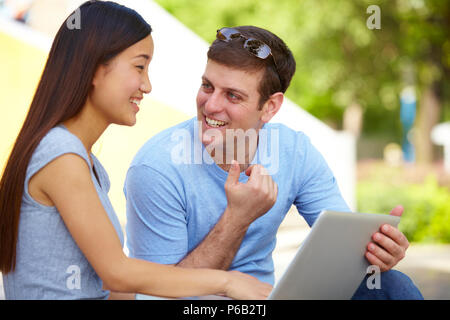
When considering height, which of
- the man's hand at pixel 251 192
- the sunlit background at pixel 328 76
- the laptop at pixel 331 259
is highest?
the sunlit background at pixel 328 76

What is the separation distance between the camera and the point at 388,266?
2.00 meters

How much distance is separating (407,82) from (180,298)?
1457 centimetres

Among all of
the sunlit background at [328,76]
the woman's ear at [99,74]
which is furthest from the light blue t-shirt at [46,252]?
the sunlit background at [328,76]

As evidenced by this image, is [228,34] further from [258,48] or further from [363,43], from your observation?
[363,43]

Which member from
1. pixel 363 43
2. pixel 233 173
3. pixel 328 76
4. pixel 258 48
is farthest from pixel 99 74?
pixel 328 76

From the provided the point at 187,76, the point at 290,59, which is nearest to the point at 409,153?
the point at 187,76

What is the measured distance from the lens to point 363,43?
13.7 m

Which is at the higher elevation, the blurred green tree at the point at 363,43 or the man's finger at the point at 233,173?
the blurred green tree at the point at 363,43

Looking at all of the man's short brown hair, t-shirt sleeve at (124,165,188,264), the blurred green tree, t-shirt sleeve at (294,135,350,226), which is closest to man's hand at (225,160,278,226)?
t-shirt sleeve at (124,165,188,264)

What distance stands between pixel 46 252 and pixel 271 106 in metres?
1.43

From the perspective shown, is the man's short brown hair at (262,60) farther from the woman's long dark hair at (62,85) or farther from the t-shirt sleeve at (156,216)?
the woman's long dark hair at (62,85)

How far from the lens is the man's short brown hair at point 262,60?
2607 mm

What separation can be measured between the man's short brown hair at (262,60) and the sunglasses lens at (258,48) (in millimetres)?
16
